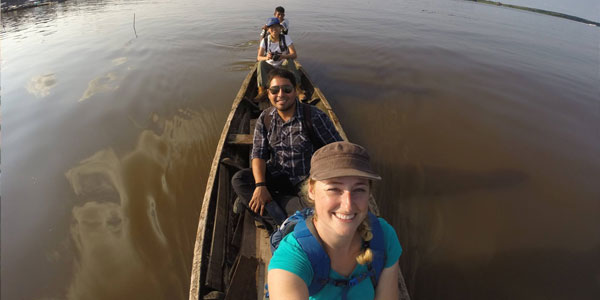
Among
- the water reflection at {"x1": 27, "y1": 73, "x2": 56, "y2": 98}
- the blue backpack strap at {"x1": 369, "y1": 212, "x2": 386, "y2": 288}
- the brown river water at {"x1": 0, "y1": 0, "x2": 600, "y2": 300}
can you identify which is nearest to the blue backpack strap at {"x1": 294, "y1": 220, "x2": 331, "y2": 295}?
the blue backpack strap at {"x1": 369, "y1": 212, "x2": 386, "y2": 288}

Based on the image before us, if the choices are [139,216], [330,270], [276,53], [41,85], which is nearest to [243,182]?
Answer: [330,270]

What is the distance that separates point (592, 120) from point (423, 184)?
631cm

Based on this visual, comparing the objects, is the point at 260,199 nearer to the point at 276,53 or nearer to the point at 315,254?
the point at 315,254

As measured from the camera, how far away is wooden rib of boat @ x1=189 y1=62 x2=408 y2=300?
2.79 m

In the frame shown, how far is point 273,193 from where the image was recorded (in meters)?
3.45

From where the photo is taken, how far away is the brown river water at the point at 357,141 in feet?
13.0

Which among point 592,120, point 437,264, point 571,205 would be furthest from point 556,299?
point 592,120

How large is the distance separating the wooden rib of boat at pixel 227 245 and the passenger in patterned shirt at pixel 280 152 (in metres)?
0.41

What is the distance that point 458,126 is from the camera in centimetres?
723

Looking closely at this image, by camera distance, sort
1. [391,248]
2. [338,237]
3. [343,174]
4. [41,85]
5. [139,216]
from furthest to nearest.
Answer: [41,85] < [139,216] < [391,248] < [338,237] < [343,174]

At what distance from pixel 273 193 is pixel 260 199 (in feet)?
0.89

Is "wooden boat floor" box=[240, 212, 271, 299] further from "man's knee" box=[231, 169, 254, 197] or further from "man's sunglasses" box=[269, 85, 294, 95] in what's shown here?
"man's sunglasses" box=[269, 85, 294, 95]

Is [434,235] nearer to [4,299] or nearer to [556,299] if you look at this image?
[556,299]

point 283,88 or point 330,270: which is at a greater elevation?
point 283,88
